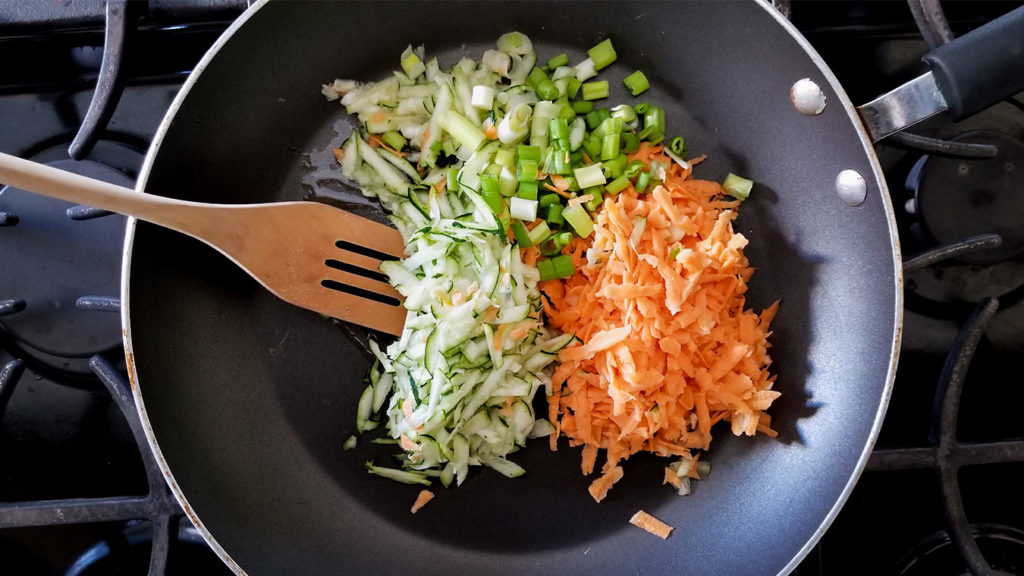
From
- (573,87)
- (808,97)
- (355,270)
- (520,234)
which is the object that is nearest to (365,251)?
(355,270)

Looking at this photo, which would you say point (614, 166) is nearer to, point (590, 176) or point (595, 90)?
point (590, 176)

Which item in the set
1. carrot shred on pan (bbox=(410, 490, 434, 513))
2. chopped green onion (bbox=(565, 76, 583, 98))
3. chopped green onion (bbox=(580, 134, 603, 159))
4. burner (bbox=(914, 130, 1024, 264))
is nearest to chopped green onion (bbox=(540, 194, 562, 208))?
chopped green onion (bbox=(580, 134, 603, 159))

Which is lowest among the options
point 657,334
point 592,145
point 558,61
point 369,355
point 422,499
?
point 422,499

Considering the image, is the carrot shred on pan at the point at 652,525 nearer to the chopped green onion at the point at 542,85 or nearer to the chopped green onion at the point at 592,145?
the chopped green onion at the point at 592,145

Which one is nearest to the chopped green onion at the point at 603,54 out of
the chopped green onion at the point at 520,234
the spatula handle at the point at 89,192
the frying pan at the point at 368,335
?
the frying pan at the point at 368,335

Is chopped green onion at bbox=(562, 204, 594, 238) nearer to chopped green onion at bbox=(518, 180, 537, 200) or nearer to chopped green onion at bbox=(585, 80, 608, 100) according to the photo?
chopped green onion at bbox=(518, 180, 537, 200)

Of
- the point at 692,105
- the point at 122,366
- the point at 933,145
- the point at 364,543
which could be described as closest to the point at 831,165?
the point at 933,145
